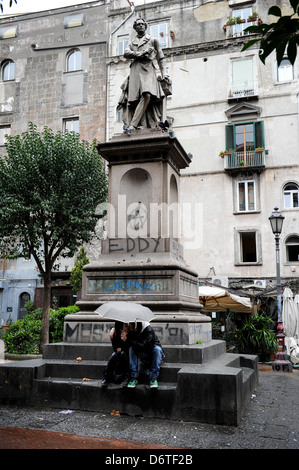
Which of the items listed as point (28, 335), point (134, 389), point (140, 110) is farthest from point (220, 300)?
point (134, 389)

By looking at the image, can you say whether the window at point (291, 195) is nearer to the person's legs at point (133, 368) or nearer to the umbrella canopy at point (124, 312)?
the umbrella canopy at point (124, 312)

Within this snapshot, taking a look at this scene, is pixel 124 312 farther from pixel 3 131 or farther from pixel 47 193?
pixel 3 131

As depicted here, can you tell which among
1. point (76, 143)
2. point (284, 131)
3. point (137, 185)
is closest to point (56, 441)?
point (137, 185)

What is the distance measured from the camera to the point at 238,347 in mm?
16234

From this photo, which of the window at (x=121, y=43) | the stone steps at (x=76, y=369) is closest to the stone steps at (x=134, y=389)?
the stone steps at (x=76, y=369)

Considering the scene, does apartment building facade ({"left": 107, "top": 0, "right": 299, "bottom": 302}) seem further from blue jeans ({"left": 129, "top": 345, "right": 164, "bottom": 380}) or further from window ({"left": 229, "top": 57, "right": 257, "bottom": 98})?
blue jeans ({"left": 129, "top": 345, "right": 164, "bottom": 380})

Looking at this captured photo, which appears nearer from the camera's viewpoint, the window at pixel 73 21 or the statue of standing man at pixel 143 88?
the statue of standing man at pixel 143 88

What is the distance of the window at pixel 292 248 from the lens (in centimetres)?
2509

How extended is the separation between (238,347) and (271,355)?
160 cm

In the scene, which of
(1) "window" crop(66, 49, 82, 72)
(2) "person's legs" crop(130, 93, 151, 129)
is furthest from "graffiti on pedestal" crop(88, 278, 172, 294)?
(1) "window" crop(66, 49, 82, 72)

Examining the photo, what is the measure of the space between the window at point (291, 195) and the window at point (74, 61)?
1675cm

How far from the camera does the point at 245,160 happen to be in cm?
2619

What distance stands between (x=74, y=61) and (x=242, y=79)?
39.4ft
